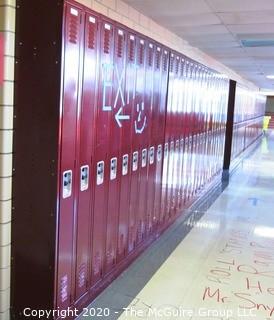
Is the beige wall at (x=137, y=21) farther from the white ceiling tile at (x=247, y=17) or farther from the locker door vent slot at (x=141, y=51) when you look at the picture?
the white ceiling tile at (x=247, y=17)

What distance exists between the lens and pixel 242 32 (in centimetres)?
510

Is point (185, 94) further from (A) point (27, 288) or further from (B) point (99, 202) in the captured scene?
(A) point (27, 288)

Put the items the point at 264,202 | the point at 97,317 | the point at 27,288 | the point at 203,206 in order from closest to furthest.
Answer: the point at 27,288 → the point at 97,317 → the point at 203,206 → the point at 264,202

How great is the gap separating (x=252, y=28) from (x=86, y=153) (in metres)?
3.38

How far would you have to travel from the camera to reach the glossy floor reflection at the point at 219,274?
2781mm

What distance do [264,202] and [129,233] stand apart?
3.64 m

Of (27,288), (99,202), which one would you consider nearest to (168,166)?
(99,202)

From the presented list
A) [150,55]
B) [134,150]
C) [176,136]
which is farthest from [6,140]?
[176,136]

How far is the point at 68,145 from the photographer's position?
2.22 m

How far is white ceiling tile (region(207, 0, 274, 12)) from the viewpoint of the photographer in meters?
3.65

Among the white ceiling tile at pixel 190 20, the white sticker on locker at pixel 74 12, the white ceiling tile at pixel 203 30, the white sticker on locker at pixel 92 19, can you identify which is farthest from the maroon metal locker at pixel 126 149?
the white ceiling tile at pixel 203 30

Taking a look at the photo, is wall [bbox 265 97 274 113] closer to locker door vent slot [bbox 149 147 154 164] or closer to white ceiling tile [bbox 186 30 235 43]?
white ceiling tile [bbox 186 30 235 43]

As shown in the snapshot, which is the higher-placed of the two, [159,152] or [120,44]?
[120,44]

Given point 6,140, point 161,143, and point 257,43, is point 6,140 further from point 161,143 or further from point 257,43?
point 257,43
